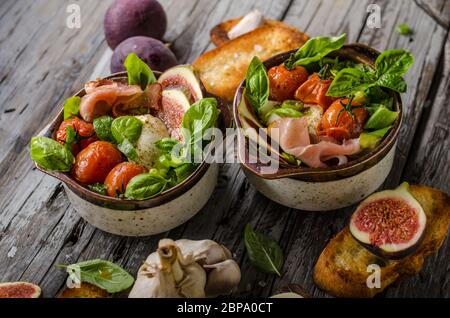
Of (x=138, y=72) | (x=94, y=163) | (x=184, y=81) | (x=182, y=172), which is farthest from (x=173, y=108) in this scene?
(x=94, y=163)

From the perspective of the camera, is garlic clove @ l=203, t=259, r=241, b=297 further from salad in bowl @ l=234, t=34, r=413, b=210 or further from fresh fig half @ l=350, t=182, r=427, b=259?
fresh fig half @ l=350, t=182, r=427, b=259

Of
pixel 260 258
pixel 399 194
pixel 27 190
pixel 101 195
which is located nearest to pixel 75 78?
pixel 27 190

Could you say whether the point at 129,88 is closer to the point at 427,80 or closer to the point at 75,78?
the point at 75,78

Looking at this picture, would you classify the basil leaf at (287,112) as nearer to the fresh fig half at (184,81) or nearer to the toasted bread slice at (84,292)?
the fresh fig half at (184,81)

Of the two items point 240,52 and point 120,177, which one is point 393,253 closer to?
point 120,177

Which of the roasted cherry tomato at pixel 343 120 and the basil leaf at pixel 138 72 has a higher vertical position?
the basil leaf at pixel 138 72

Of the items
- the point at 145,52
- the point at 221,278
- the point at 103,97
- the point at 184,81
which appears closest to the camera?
the point at 221,278

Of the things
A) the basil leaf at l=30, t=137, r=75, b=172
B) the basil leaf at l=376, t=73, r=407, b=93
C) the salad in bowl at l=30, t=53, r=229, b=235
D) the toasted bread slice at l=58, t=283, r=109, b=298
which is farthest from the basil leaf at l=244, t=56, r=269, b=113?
the toasted bread slice at l=58, t=283, r=109, b=298

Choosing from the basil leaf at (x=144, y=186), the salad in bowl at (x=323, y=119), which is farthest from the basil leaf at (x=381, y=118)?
the basil leaf at (x=144, y=186)
